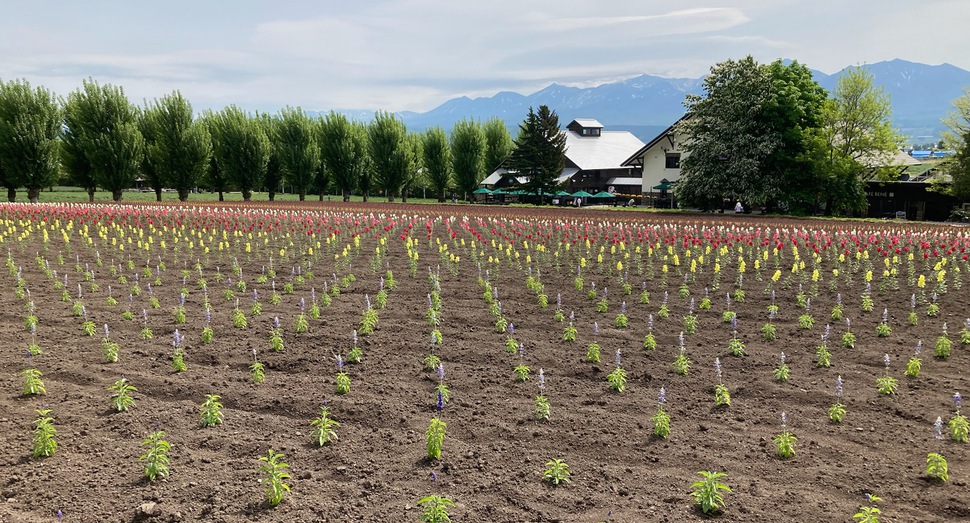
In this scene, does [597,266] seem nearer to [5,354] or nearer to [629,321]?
[629,321]

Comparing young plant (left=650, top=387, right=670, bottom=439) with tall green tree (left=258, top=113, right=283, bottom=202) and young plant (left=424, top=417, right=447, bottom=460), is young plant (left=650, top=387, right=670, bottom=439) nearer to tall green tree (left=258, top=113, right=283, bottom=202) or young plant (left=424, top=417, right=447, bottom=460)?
young plant (left=424, top=417, right=447, bottom=460)

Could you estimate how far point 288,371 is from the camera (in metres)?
7.78

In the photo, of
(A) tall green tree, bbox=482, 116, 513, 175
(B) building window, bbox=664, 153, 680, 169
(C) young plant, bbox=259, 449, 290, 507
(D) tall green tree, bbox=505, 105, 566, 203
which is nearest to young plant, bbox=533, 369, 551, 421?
(C) young plant, bbox=259, 449, 290, 507

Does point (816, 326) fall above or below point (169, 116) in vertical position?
below

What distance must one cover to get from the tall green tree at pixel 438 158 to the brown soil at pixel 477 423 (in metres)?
58.9

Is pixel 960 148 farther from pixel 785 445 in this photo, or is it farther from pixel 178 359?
pixel 178 359

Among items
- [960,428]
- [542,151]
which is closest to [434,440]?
[960,428]

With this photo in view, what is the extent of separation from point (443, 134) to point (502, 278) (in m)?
58.0

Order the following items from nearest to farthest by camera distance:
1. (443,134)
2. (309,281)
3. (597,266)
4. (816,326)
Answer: (816,326), (309,281), (597,266), (443,134)

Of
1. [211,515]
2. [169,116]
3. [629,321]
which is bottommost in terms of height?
[211,515]

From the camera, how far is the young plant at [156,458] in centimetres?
512

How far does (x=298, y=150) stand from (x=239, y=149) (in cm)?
580

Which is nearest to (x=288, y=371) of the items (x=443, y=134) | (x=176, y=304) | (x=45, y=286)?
(x=176, y=304)

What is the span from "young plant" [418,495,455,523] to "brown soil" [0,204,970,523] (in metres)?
0.23
